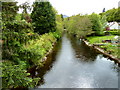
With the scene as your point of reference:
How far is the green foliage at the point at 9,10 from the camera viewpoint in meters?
6.07

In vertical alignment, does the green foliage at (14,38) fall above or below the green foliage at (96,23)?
below

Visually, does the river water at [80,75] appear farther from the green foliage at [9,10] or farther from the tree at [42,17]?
the tree at [42,17]

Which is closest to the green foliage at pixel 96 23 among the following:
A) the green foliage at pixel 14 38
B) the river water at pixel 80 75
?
the river water at pixel 80 75

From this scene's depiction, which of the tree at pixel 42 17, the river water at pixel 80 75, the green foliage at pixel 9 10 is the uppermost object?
the tree at pixel 42 17

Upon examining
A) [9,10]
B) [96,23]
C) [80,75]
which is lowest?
[80,75]

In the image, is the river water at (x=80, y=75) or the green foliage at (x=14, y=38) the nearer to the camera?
the green foliage at (x=14, y=38)

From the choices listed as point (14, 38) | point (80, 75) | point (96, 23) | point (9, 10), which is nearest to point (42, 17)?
Result: point (96, 23)

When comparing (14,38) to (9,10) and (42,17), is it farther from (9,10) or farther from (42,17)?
(42,17)

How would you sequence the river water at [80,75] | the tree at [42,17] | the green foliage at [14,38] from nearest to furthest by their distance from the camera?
1. the green foliage at [14,38]
2. the river water at [80,75]
3. the tree at [42,17]

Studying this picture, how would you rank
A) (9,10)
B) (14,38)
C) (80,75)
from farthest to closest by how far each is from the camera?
1. (80,75)
2. (9,10)
3. (14,38)

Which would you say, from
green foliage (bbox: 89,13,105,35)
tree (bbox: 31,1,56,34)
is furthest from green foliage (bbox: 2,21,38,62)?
green foliage (bbox: 89,13,105,35)

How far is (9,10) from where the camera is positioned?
630 cm

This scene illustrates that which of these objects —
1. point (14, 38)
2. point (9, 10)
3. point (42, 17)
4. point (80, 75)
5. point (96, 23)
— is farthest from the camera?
point (96, 23)

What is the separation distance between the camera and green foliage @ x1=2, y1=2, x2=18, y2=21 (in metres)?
6.07
